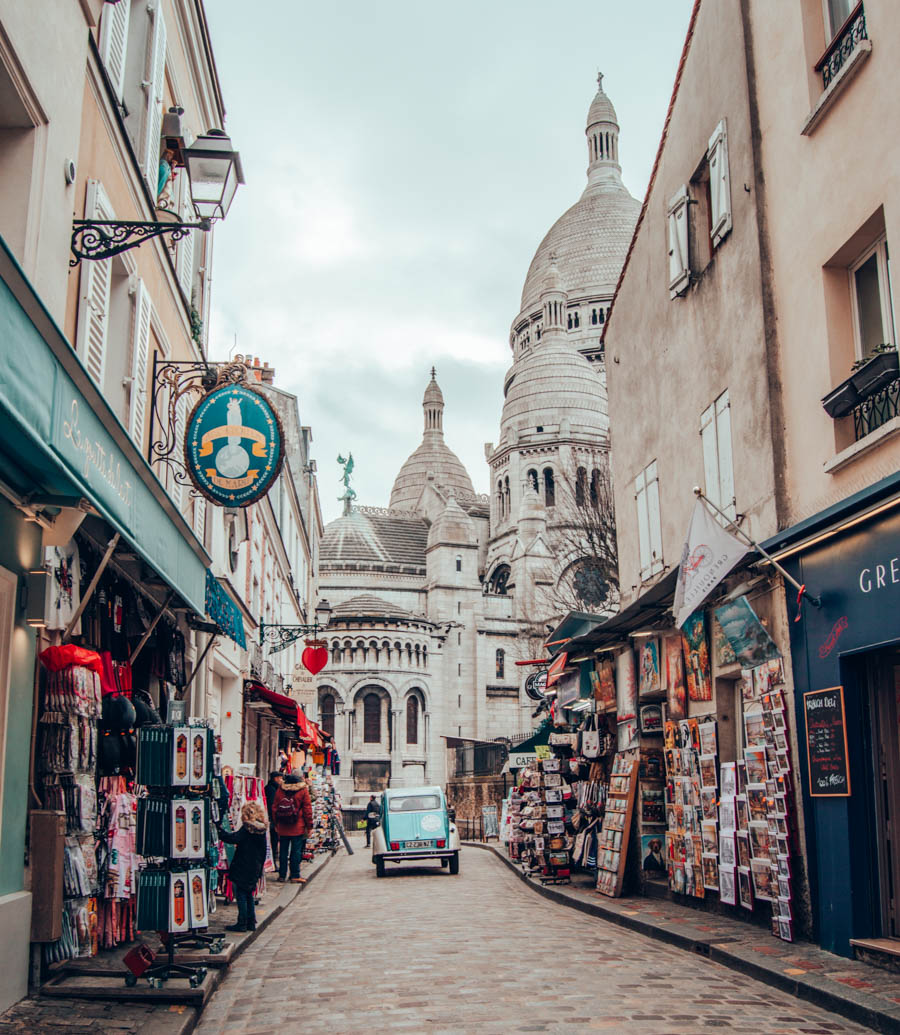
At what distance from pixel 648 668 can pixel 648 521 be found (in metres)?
2.26

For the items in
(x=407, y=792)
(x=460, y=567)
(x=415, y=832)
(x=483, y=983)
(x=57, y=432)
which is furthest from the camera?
(x=460, y=567)

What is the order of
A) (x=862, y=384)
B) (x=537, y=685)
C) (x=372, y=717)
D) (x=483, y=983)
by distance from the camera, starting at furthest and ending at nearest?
(x=372, y=717) < (x=537, y=685) < (x=862, y=384) < (x=483, y=983)

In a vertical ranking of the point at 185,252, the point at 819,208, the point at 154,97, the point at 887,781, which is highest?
the point at 154,97

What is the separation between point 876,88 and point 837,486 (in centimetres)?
300

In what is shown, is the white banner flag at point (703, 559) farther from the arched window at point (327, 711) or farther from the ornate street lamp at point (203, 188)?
the arched window at point (327, 711)

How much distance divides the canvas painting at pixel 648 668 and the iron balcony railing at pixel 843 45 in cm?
682

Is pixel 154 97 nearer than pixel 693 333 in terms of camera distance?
Yes

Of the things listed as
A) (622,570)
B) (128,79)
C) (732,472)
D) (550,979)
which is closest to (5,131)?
(128,79)

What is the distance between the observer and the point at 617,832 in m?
13.4

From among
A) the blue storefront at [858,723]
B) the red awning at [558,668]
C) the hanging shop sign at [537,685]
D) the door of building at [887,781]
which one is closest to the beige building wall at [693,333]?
the red awning at [558,668]

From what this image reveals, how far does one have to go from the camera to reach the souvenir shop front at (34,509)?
4.91 m

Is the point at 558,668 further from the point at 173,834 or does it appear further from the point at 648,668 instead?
the point at 173,834

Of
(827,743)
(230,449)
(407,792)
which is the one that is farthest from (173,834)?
(407,792)

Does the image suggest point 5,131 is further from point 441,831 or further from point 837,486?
point 441,831
